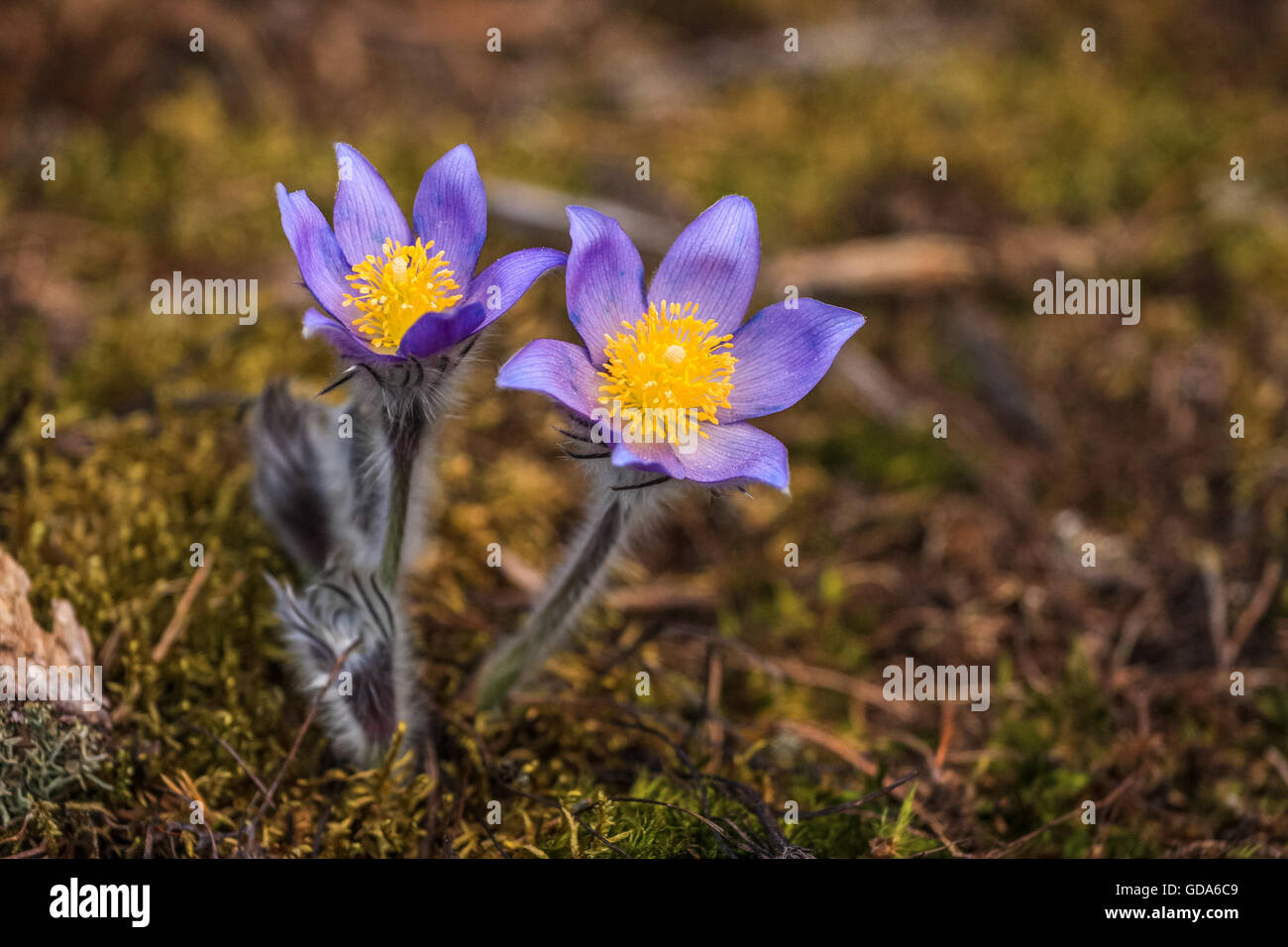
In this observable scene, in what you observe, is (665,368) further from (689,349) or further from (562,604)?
(562,604)

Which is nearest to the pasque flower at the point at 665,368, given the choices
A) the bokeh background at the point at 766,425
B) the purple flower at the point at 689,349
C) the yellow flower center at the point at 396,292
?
the purple flower at the point at 689,349

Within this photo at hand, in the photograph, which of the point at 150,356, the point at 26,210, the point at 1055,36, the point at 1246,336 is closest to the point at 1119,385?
the point at 1246,336

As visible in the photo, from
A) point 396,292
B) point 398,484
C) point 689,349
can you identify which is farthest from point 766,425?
point 396,292

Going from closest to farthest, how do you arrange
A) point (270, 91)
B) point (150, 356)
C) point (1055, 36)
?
point (150, 356), point (270, 91), point (1055, 36)

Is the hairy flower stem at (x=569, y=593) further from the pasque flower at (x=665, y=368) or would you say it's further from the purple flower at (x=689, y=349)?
the purple flower at (x=689, y=349)

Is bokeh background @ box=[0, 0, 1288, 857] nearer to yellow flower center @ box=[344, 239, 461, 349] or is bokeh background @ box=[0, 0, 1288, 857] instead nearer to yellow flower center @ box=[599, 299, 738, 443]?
yellow flower center @ box=[599, 299, 738, 443]

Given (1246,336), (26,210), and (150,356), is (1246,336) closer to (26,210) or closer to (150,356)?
(150,356)
